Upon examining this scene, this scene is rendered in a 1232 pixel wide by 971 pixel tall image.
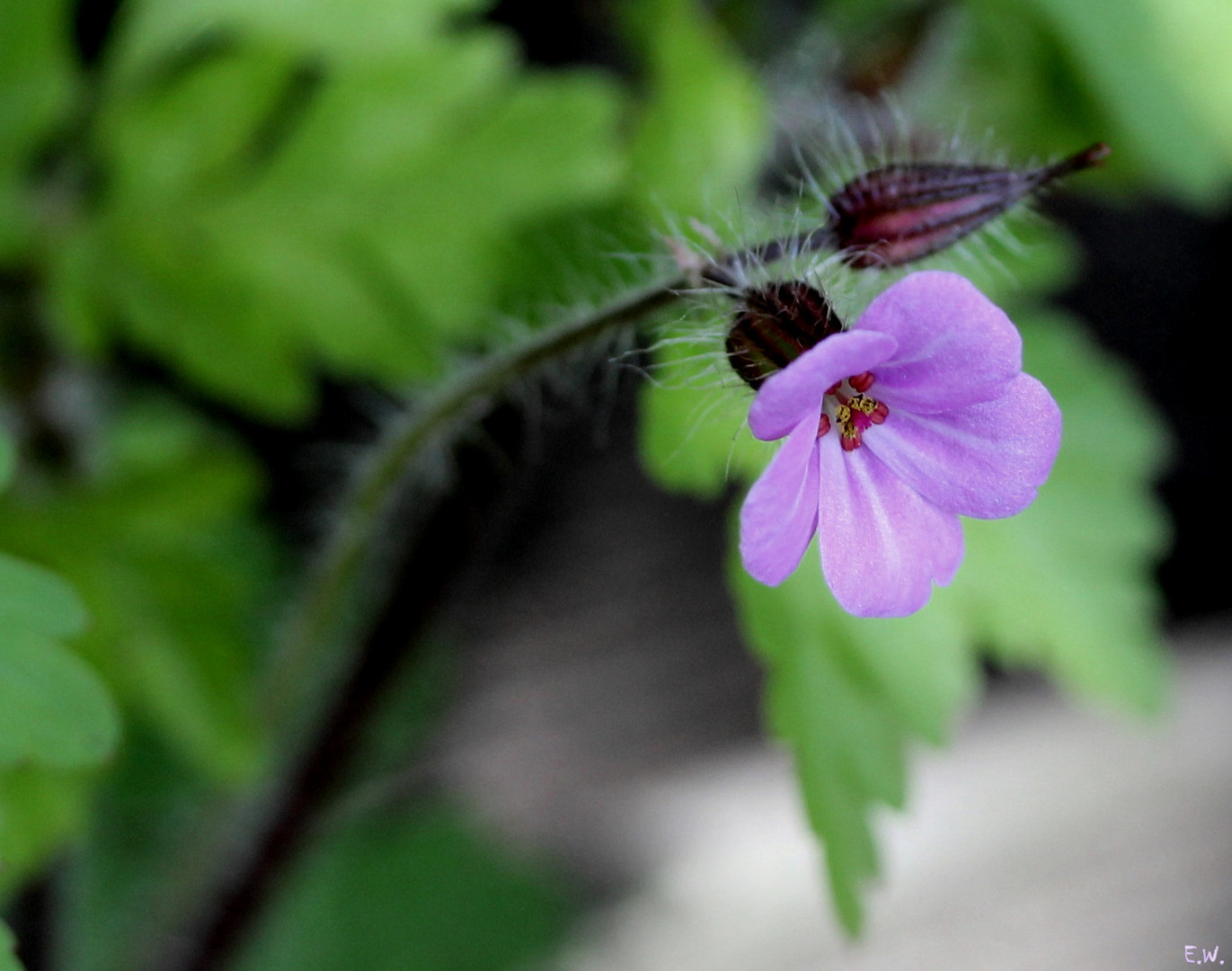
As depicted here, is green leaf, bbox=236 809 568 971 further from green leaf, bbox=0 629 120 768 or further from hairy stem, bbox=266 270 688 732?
green leaf, bbox=0 629 120 768

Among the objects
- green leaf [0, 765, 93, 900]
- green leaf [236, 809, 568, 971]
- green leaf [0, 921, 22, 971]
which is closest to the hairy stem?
green leaf [0, 765, 93, 900]

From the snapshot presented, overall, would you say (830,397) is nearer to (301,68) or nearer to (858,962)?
(301,68)

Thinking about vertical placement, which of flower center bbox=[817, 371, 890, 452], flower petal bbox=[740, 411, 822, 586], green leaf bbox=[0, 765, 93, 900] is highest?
green leaf bbox=[0, 765, 93, 900]

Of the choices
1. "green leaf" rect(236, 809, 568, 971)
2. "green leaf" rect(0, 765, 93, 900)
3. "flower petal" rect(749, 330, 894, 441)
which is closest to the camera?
"flower petal" rect(749, 330, 894, 441)

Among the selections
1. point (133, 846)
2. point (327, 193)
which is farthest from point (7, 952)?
point (133, 846)

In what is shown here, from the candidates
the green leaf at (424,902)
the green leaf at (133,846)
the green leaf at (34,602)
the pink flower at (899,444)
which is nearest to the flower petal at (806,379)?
the pink flower at (899,444)

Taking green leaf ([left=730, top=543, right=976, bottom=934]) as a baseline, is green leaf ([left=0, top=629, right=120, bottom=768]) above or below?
above
